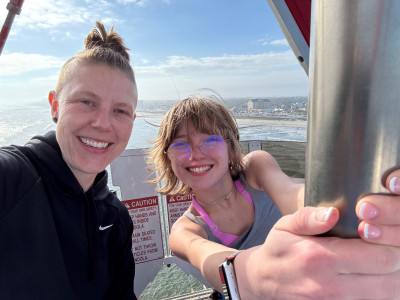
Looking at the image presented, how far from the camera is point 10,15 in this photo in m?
1.13

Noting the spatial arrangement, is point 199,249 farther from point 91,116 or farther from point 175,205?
point 175,205

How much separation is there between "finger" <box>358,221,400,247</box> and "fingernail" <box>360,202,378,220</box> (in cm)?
2

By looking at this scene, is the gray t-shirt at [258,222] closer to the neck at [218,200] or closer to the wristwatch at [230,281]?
the neck at [218,200]

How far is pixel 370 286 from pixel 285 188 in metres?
0.95

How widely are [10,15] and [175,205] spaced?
2.10 meters

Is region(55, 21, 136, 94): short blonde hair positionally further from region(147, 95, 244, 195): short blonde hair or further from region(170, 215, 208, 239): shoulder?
region(170, 215, 208, 239): shoulder

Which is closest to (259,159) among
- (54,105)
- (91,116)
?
(91,116)

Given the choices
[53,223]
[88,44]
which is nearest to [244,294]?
[53,223]

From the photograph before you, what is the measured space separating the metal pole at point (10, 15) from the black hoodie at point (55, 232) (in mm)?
487

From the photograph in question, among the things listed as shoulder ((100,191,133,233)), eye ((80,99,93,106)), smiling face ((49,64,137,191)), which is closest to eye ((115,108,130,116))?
smiling face ((49,64,137,191))

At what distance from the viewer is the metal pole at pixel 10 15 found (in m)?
1.12

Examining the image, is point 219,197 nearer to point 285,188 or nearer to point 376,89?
point 285,188

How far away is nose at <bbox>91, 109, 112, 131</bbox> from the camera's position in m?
1.34

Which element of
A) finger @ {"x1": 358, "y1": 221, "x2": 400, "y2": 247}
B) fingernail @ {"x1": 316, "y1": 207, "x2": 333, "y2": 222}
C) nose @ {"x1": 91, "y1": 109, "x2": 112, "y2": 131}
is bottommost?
finger @ {"x1": 358, "y1": 221, "x2": 400, "y2": 247}
